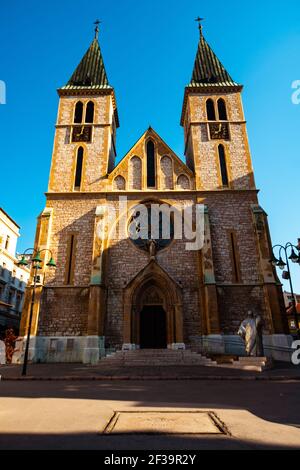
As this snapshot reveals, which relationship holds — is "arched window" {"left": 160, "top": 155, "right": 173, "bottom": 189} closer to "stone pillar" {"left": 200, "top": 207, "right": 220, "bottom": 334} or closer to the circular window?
the circular window

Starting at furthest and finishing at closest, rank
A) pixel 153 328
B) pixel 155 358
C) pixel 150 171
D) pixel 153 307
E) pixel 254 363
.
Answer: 1. pixel 150 171
2. pixel 153 307
3. pixel 153 328
4. pixel 155 358
5. pixel 254 363

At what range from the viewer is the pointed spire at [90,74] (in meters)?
27.5

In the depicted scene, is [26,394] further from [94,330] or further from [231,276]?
[231,276]

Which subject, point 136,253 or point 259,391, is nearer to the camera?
point 259,391

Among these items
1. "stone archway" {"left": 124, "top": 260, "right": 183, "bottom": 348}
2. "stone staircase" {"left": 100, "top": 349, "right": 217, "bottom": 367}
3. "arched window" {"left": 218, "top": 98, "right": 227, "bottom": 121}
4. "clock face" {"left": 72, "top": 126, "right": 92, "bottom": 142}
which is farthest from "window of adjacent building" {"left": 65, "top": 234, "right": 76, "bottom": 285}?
"arched window" {"left": 218, "top": 98, "right": 227, "bottom": 121}

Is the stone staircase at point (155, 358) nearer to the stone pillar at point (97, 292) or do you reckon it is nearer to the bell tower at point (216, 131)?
the stone pillar at point (97, 292)

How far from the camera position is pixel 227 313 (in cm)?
1861

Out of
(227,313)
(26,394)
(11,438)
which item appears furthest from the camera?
(227,313)

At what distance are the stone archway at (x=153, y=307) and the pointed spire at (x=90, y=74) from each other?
18813 mm

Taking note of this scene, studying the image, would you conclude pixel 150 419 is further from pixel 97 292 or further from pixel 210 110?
pixel 210 110

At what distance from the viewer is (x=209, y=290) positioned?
59.4 feet

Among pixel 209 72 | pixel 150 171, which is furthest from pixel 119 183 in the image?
pixel 209 72
